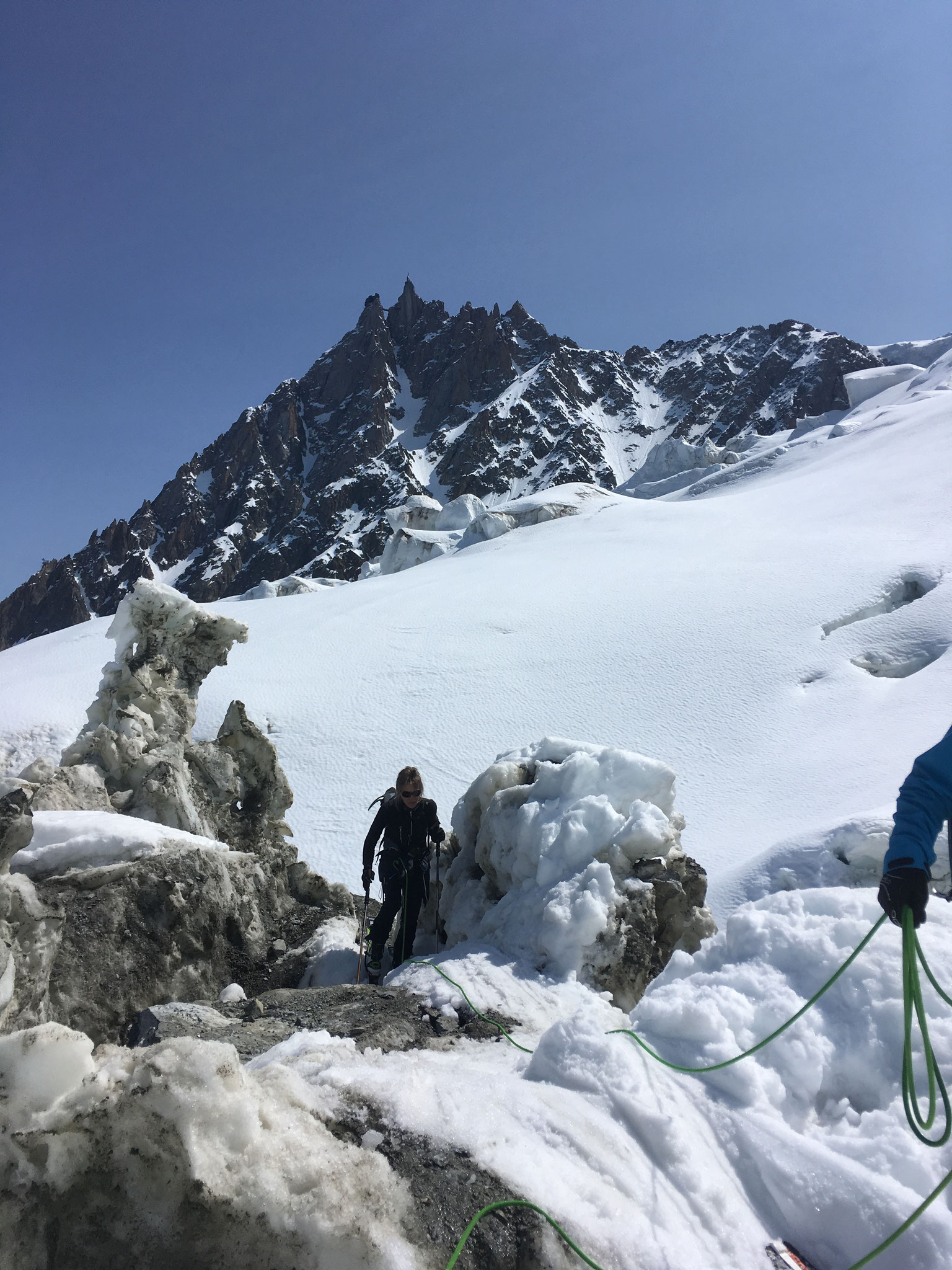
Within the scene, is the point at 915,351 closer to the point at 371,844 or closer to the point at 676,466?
the point at 676,466

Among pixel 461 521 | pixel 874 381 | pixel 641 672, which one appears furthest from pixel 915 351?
pixel 641 672

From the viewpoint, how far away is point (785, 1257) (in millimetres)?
2021

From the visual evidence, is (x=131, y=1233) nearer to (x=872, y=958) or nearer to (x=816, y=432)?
(x=872, y=958)

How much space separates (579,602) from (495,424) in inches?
3724

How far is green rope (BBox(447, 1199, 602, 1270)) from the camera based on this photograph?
182cm

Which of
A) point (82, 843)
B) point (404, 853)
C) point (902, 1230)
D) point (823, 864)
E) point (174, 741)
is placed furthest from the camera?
point (174, 741)

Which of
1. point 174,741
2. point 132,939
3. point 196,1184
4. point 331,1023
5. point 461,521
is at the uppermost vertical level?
point 461,521

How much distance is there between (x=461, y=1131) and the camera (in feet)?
7.41

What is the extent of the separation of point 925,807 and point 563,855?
278 cm

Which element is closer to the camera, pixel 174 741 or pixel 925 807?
pixel 925 807

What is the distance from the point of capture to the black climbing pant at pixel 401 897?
5.18 m

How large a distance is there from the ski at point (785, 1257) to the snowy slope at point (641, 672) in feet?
20.8

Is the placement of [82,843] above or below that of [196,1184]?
above

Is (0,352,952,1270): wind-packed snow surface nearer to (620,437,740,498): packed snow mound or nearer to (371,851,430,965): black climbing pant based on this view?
(371,851,430,965): black climbing pant
